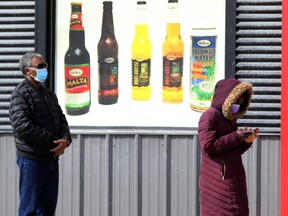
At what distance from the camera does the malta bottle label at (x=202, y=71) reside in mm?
7461

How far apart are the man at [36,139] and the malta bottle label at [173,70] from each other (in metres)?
1.38

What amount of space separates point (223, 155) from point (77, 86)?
7.15 feet

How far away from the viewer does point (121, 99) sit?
7617 millimetres

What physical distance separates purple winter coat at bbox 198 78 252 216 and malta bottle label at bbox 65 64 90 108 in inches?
77.0

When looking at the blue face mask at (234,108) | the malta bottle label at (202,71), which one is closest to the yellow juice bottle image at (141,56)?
the malta bottle label at (202,71)

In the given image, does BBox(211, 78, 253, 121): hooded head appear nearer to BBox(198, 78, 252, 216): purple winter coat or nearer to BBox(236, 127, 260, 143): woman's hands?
BBox(198, 78, 252, 216): purple winter coat

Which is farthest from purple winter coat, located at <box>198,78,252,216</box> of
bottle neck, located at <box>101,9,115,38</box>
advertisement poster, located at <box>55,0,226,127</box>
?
bottle neck, located at <box>101,9,115,38</box>

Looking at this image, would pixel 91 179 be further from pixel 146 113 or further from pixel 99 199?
pixel 146 113

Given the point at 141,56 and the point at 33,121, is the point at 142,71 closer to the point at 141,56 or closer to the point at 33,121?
the point at 141,56

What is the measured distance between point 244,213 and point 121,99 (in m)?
2.11

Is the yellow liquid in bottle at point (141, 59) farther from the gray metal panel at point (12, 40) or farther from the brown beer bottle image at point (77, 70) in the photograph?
the gray metal panel at point (12, 40)

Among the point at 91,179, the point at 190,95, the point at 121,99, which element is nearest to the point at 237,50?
the point at 190,95

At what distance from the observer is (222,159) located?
231 inches

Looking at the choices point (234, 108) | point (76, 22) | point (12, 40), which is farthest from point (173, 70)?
point (234, 108)
